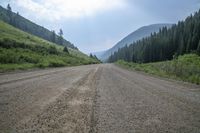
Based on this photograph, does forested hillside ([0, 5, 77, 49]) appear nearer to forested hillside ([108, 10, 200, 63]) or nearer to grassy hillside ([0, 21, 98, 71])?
forested hillside ([108, 10, 200, 63])

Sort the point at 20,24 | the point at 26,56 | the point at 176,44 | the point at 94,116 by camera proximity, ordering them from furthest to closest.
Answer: the point at 20,24 → the point at 176,44 → the point at 26,56 → the point at 94,116

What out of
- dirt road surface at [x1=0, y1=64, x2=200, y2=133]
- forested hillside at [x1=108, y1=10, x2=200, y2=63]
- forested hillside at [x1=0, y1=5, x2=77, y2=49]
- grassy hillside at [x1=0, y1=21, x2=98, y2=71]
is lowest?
dirt road surface at [x1=0, y1=64, x2=200, y2=133]

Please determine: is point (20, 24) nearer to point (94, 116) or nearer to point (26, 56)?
point (26, 56)

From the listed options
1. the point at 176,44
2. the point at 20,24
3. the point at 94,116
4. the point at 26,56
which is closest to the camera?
the point at 94,116

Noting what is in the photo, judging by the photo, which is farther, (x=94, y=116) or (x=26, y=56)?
(x=26, y=56)

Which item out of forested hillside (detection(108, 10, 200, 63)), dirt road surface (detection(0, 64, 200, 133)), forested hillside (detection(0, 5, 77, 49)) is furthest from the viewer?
forested hillside (detection(0, 5, 77, 49))

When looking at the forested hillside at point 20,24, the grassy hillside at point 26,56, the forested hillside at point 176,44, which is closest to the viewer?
the grassy hillside at point 26,56

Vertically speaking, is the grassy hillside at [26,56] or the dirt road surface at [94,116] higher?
the grassy hillside at [26,56]

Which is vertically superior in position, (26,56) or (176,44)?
(176,44)

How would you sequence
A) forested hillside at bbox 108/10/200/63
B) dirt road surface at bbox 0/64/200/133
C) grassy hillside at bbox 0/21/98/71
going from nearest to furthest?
dirt road surface at bbox 0/64/200/133 → grassy hillside at bbox 0/21/98/71 → forested hillside at bbox 108/10/200/63

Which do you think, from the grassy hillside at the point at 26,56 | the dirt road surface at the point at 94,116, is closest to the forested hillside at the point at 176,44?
the grassy hillside at the point at 26,56

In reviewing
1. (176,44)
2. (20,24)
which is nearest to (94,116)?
(176,44)

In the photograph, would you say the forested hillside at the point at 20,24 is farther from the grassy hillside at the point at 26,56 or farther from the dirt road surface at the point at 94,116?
the dirt road surface at the point at 94,116

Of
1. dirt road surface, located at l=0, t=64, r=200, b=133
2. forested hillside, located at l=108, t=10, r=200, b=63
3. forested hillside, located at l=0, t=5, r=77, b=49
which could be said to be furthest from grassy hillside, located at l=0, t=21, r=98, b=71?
forested hillside, located at l=0, t=5, r=77, b=49
